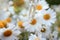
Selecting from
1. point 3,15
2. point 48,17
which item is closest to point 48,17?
point 48,17

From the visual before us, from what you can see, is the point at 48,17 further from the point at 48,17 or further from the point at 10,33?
the point at 10,33

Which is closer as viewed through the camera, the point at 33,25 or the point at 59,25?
the point at 33,25

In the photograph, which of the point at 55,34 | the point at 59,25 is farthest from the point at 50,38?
the point at 59,25

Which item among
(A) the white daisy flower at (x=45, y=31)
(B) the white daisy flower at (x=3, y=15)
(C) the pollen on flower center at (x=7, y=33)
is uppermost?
(B) the white daisy flower at (x=3, y=15)

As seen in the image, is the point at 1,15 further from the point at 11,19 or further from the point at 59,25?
the point at 59,25

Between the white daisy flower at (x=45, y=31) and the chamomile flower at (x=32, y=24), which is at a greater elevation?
the chamomile flower at (x=32, y=24)

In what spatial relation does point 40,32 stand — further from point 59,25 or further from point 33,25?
point 59,25
